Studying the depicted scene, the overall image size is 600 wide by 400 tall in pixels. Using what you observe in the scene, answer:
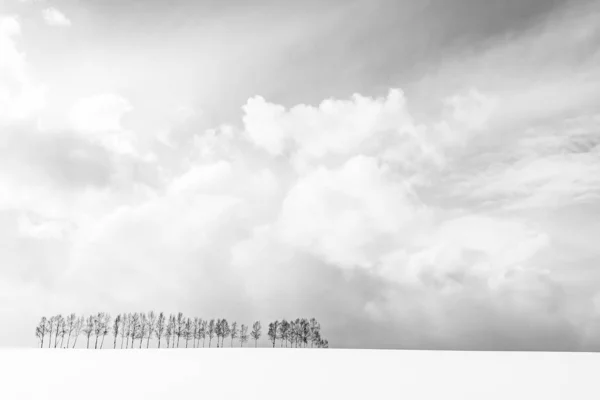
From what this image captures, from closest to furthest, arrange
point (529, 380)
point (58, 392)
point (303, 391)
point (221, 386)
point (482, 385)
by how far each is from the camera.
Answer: point (58, 392)
point (303, 391)
point (221, 386)
point (482, 385)
point (529, 380)

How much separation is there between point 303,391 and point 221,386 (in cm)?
673

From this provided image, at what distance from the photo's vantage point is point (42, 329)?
189 m

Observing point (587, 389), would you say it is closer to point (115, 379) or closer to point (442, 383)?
point (442, 383)

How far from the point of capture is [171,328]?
199 m

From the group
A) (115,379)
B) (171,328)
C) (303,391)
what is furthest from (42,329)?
(303,391)

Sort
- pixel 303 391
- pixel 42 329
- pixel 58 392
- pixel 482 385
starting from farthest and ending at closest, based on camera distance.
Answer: pixel 42 329 → pixel 482 385 → pixel 303 391 → pixel 58 392

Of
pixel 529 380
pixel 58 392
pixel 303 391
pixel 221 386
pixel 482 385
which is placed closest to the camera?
pixel 58 392

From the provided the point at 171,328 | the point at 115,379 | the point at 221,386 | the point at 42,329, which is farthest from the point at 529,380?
the point at 42,329

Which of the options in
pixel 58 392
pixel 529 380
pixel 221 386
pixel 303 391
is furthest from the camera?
pixel 529 380

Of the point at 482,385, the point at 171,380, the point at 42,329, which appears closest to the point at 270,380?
the point at 171,380

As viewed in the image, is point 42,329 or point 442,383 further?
point 42,329

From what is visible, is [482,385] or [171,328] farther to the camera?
[171,328]

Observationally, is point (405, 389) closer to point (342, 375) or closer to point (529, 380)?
point (342, 375)

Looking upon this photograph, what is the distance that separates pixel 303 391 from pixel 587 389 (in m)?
23.3
